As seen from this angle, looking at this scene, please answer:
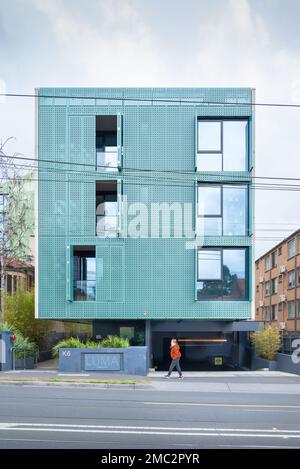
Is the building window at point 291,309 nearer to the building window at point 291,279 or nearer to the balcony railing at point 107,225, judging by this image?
the building window at point 291,279

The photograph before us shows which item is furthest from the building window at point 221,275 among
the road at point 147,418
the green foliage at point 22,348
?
the green foliage at point 22,348

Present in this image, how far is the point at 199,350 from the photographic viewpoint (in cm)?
2712

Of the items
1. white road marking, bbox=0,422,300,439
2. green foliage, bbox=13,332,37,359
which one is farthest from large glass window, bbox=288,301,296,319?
white road marking, bbox=0,422,300,439

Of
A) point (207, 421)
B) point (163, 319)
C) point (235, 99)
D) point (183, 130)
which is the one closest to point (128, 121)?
point (183, 130)

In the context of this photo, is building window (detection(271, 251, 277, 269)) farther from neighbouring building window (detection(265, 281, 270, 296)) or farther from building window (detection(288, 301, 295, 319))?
building window (detection(288, 301, 295, 319))

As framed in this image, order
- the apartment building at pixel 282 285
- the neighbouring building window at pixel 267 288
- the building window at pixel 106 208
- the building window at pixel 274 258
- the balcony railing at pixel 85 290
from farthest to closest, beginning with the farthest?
1. the neighbouring building window at pixel 267 288
2. the building window at pixel 274 258
3. the apartment building at pixel 282 285
4. the building window at pixel 106 208
5. the balcony railing at pixel 85 290

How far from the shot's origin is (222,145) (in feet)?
75.5

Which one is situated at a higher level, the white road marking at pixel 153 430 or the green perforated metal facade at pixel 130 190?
the green perforated metal facade at pixel 130 190

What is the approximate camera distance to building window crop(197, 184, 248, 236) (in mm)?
22891

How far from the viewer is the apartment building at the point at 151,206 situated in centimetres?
2270

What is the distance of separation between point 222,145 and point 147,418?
15290 millimetres

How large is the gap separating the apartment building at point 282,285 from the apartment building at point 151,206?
17406mm
